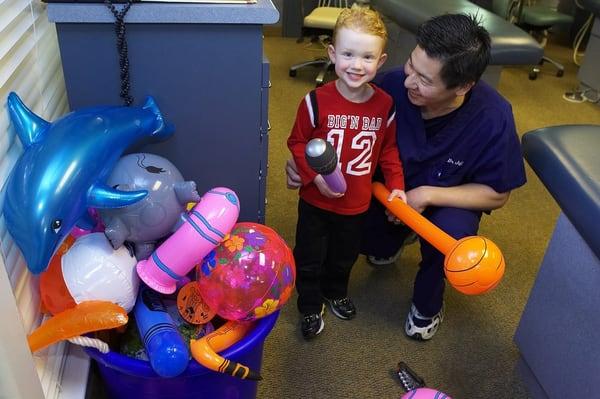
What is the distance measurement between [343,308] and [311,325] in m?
0.12

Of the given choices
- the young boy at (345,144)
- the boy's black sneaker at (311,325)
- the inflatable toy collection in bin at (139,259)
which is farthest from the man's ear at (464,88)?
the boy's black sneaker at (311,325)

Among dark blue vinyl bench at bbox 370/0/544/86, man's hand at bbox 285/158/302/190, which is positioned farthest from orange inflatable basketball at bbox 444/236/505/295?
dark blue vinyl bench at bbox 370/0/544/86

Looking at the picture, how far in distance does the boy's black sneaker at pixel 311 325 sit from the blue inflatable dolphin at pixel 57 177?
67cm

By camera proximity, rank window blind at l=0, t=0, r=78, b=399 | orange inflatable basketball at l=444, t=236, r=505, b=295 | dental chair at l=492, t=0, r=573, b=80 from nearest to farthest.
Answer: window blind at l=0, t=0, r=78, b=399, orange inflatable basketball at l=444, t=236, r=505, b=295, dental chair at l=492, t=0, r=573, b=80

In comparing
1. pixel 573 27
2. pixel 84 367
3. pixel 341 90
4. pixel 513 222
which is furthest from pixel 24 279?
pixel 573 27

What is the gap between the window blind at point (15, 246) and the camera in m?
0.74

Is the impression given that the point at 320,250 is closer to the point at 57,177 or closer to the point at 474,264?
the point at 474,264

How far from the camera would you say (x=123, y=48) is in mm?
1077

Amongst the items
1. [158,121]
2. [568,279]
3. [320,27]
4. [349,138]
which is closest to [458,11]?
[320,27]

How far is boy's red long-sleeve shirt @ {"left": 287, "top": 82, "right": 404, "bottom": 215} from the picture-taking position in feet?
3.87

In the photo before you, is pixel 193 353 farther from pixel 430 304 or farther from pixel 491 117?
pixel 491 117

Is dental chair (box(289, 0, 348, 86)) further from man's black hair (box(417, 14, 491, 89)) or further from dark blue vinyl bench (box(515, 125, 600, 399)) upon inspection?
dark blue vinyl bench (box(515, 125, 600, 399))

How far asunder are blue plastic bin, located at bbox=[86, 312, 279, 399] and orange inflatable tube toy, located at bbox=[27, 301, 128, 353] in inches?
2.6

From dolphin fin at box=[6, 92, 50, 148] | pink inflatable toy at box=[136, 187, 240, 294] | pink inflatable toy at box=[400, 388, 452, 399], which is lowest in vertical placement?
pink inflatable toy at box=[400, 388, 452, 399]
